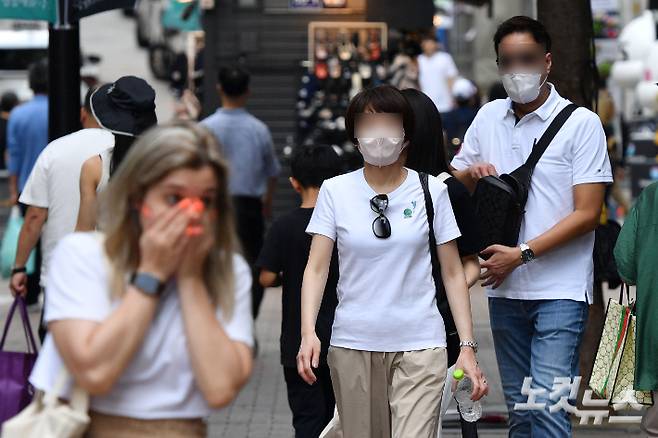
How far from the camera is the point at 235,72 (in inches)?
419

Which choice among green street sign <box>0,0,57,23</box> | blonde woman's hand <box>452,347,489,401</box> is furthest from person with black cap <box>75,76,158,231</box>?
blonde woman's hand <box>452,347,489,401</box>

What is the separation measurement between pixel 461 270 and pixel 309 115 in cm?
1169

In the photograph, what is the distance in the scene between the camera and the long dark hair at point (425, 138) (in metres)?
5.95

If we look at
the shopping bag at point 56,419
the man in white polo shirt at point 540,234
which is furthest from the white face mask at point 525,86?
the shopping bag at point 56,419

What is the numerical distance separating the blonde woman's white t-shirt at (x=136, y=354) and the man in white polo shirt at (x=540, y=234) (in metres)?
2.74

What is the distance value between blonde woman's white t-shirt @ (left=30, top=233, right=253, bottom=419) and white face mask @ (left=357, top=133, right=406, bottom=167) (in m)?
1.89

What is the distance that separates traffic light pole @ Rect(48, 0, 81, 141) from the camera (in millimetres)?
7824

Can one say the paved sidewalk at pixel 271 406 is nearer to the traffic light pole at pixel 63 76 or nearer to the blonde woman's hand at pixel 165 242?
the traffic light pole at pixel 63 76

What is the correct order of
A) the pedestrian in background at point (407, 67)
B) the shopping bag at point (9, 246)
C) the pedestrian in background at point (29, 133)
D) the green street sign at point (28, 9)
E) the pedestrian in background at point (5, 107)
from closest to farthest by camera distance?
the green street sign at point (28, 9) < the shopping bag at point (9, 246) < the pedestrian in background at point (29, 133) < the pedestrian in background at point (407, 67) < the pedestrian in background at point (5, 107)

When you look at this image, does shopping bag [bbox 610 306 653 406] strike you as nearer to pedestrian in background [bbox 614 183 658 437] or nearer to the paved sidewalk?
pedestrian in background [bbox 614 183 658 437]

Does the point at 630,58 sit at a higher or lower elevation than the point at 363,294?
higher

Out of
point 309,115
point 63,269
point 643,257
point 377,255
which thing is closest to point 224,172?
point 63,269

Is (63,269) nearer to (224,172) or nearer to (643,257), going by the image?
(224,172)

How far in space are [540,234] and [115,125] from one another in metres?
1.85
